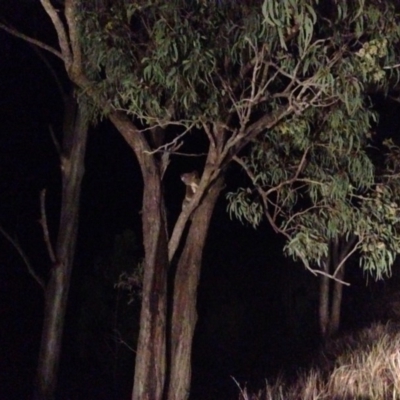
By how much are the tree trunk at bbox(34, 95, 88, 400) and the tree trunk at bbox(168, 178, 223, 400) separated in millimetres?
2829

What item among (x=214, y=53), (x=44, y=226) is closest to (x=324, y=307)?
(x=44, y=226)

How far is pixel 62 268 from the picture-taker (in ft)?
36.5

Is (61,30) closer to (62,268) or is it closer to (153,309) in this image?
(153,309)

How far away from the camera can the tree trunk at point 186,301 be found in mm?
8641

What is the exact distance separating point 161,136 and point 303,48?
82.1 inches

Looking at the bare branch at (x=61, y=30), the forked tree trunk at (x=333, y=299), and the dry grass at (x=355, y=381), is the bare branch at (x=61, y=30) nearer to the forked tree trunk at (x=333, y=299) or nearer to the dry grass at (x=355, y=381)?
the dry grass at (x=355, y=381)

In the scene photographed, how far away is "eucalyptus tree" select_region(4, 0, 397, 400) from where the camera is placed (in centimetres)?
752

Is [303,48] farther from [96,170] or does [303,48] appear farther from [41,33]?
[96,170]

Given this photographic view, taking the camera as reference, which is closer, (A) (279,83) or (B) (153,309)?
(B) (153,309)

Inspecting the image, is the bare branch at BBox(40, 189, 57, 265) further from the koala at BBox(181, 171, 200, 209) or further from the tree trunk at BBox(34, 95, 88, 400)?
the koala at BBox(181, 171, 200, 209)

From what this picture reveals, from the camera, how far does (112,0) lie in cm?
811

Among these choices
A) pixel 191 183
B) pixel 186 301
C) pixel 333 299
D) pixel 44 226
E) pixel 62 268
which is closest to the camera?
pixel 191 183

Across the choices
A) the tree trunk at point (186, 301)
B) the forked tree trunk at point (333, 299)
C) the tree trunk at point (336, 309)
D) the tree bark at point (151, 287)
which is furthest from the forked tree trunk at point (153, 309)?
the tree trunk at point (336, 309)

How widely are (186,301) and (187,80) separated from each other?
2347 mm
